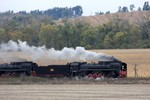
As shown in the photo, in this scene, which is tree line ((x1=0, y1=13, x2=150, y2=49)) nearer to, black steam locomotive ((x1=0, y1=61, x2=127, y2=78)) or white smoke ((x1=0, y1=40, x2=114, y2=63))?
white smoke ((x1=0, y1=40, x2=114, y2=63))

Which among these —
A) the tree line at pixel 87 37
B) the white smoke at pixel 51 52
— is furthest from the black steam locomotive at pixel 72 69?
the tree line at pixel 87 37

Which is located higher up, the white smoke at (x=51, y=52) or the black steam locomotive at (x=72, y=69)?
the white smoke at (x=51, y=52)

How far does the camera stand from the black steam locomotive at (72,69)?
40.2 m

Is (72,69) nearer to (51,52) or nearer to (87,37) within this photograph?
(51,52)

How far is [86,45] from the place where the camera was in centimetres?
11988

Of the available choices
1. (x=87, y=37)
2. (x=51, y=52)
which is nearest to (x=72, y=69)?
(x=51, y=52)

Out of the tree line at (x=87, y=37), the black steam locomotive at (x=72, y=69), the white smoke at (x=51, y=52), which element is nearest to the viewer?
the black steam locomotive at (x=72, y=69)

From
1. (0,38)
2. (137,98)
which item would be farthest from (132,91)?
(0,38)

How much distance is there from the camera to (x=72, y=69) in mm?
41531

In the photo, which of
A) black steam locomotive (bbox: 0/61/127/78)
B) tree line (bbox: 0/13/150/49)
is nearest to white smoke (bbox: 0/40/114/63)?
black steam locomotive (bbox: 0/61/127/78)

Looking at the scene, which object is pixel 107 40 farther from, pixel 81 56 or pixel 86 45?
pixel 81 56

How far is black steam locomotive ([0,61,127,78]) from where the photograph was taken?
40250 millimetres

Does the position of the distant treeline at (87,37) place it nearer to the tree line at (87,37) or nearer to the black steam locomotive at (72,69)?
the tree line at (87,37)

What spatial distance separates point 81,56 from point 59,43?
69890mm
